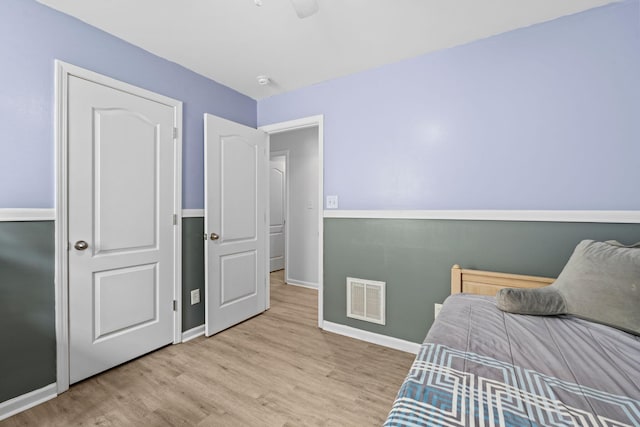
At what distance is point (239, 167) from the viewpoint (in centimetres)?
286

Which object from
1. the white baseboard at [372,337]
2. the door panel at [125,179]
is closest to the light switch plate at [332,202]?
the white baseboard at [372,337]

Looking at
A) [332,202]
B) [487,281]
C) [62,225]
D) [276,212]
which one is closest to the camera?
[62,225]

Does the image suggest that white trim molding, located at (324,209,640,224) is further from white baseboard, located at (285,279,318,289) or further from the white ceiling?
white baseboard, located at (285,279,318,289)

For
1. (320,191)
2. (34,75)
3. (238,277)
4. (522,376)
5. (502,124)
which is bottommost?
(238,277)

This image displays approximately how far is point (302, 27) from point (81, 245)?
2.13 meters

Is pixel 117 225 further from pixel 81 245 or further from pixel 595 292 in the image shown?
pixel 595 292

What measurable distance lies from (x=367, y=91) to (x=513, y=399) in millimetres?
2424

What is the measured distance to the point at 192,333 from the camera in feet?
8.44

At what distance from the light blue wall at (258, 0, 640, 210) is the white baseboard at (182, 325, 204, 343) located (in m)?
1.81

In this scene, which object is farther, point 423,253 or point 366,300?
point 366,300

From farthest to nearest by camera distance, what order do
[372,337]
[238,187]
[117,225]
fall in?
[238,187], [372,337], [117,225]

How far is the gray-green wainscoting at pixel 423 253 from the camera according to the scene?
6.06 ft

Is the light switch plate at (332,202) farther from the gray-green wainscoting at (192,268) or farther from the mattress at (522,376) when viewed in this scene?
the mattress at (522,376)

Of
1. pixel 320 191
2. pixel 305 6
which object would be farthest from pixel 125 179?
pixel 305 6
